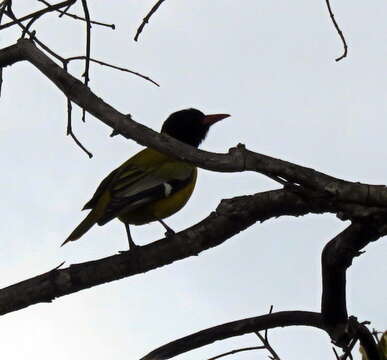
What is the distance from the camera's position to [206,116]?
23.2ft

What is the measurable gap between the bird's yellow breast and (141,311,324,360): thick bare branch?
99.4 inches

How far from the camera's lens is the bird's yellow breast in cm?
521

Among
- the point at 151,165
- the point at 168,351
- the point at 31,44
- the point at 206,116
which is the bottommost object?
the point at 168,351

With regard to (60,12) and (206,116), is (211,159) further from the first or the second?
(206,116)

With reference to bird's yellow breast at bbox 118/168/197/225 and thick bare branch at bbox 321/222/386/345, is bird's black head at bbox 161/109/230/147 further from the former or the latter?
thick bare branch at bbox 321/222/386/345

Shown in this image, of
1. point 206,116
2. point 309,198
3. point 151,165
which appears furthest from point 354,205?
point 206,116

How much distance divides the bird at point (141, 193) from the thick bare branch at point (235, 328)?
1.99 m

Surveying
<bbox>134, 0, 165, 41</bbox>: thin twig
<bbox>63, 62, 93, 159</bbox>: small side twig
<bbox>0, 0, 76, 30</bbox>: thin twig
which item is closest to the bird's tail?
<bbox>63, 62, 93, 159</bbox>: small side twig

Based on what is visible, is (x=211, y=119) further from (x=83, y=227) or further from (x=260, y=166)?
(x=260, y=166)

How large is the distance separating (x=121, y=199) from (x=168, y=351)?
2.36m

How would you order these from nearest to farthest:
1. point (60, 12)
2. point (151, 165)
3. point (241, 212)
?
point (241, 212) → point (60, 12) → point (151, 165)

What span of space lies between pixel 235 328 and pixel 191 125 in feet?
14.7

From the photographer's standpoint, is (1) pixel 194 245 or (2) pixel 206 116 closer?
(1) pixel 194 245

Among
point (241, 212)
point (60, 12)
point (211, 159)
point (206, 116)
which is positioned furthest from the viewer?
point (206, 116)
